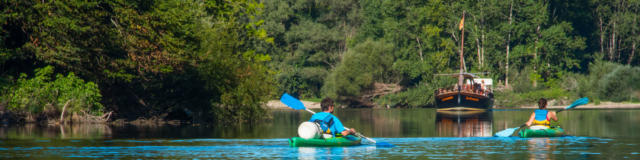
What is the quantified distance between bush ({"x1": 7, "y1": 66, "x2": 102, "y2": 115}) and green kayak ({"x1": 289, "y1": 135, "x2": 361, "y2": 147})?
13025 mm

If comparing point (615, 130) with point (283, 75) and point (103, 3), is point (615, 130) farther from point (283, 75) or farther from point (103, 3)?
point (283, 75)

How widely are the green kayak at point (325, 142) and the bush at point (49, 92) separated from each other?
1303cm

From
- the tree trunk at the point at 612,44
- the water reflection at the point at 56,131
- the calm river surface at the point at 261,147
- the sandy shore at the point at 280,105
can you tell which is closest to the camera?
the calm river surface at the point at 261,147

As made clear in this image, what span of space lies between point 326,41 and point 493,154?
69385 mm

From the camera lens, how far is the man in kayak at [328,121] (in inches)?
855

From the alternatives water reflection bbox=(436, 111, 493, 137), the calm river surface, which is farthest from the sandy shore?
the calm river surface

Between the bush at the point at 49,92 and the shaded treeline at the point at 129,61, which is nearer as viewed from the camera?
the shaded treeline at the point at 129,61

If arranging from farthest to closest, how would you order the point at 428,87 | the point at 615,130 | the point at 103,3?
the point at 428,87 → the point at 103,3 → the point at 615,130

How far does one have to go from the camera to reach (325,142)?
21.8 meters

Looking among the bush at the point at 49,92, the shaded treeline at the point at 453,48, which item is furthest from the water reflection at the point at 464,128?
the shaded treeline at the point at 453,48

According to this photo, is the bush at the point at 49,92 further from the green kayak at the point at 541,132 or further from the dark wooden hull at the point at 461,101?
the dark wooden hull at the point at 461,101

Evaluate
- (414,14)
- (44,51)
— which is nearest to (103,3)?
(44,51)

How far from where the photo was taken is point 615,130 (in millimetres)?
31172

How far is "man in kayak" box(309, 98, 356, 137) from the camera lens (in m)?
21.7
